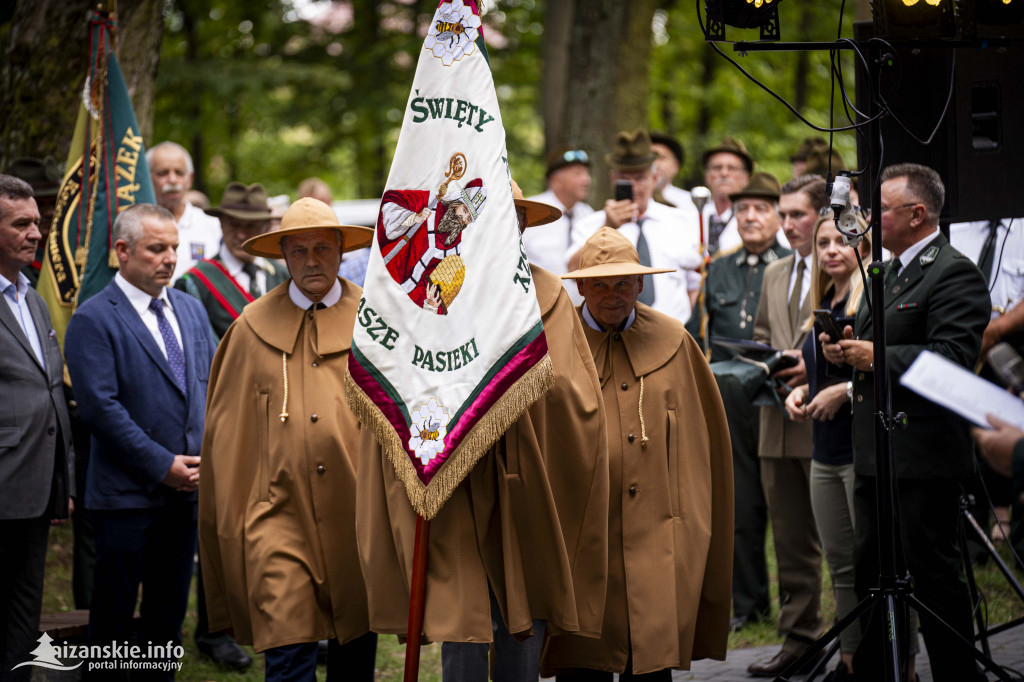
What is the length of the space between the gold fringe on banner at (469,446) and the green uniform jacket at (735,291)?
3824 mm

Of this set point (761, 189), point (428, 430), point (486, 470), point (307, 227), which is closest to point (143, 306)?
point (307, 227)

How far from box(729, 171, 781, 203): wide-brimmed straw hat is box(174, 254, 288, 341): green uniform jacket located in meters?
3.66

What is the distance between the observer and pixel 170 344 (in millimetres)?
6238

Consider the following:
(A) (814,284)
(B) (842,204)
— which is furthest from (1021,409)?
(A) (814,284)

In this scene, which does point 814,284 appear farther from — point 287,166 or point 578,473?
point 287,166

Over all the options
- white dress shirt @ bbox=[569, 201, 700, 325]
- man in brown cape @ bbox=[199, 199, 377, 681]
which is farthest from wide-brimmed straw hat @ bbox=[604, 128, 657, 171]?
man in brown cape @ bbox=[199, 199, 377, 681]

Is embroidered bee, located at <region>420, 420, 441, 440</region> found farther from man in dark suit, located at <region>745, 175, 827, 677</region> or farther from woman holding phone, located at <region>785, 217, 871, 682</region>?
man in dark suit, located at <region>745, 175, 827, 677</region>

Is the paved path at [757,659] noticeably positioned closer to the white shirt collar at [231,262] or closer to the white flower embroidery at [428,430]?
the white flower embroidery at [428,430]

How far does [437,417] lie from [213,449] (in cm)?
150

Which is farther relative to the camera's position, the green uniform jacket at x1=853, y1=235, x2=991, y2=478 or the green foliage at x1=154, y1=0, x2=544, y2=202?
the green foliage at x1=154, y1=0, x2=544, y2=202

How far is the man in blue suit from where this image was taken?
5.93 meters

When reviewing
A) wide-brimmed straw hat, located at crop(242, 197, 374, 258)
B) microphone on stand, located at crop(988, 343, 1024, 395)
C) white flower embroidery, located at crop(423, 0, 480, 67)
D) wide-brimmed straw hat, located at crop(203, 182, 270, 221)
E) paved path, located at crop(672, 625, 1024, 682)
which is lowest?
paved path, located at crop(672, 625, 1024, 682)

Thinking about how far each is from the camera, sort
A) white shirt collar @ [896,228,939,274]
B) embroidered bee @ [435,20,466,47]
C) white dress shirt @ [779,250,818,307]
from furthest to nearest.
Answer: white dress shirt @ [779,250,818,307]
white shirt collar @ [896,228,939,274]
embroidered bee @ [435,20,466,47]

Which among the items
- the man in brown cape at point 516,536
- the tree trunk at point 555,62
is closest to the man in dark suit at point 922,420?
the man in brown cape at point 516,536
